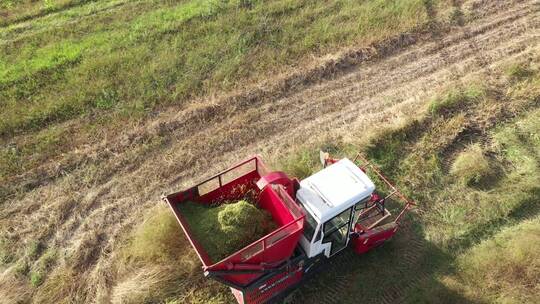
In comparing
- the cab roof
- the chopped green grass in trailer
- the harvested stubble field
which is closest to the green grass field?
the harvested stubble field

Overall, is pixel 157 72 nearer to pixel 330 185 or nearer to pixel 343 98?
pixel 343 98

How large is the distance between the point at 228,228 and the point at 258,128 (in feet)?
18.5

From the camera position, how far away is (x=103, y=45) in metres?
17.0

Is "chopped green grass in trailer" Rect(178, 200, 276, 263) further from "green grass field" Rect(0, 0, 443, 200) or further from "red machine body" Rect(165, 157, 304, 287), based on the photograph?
"green grass field" Rect(0, 0, 443, 200)

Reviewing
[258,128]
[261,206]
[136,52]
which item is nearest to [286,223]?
[261,206]

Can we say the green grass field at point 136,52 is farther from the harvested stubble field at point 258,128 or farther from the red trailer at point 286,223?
the red trailer at point 286,223

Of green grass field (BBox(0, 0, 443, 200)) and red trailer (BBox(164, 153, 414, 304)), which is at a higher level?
green grass field (BBox(0, 0, 443, 200))

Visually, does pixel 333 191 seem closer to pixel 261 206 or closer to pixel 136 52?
pixel 261 206

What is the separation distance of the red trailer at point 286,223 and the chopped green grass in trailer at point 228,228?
0.62 feet

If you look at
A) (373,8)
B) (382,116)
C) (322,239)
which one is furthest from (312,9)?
(322,239)

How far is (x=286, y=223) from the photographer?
9172mm

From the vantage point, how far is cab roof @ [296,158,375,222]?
893 cm

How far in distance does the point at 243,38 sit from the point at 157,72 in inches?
143

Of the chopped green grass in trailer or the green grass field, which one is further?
the green grass field
